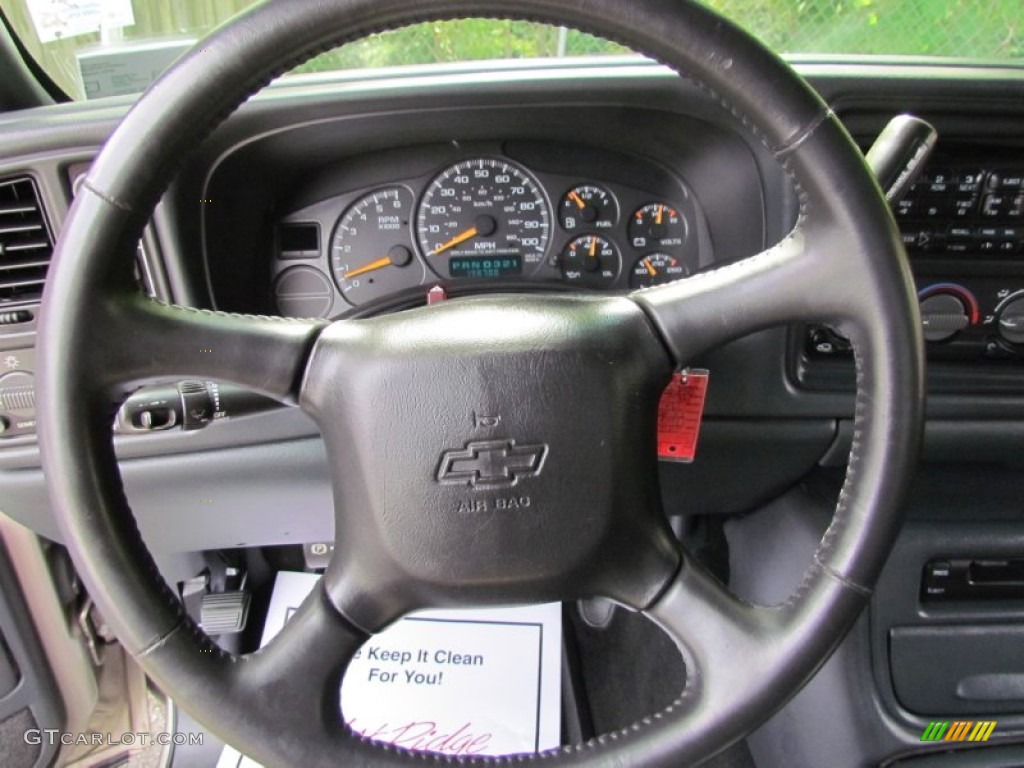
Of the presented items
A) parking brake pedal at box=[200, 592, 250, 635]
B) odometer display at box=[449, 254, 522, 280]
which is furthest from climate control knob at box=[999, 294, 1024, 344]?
parking brake pedal at box=[200, 592, 250, 635]

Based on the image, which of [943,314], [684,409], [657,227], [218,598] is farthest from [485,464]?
[218,598]

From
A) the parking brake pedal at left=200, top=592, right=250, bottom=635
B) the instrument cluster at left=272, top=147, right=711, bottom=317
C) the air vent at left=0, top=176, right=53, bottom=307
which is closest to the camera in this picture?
the air vent at left=0, top=176, right=53, bottom=307

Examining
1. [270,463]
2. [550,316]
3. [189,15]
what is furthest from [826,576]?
A: [189,15]

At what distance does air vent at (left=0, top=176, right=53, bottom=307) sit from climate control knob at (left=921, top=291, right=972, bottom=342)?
977 millimetres

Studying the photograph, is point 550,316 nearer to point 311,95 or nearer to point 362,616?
point 362,616

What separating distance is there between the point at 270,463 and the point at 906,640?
31.6 inches

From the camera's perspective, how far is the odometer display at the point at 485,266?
3.49ft

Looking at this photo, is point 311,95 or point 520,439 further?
point 311,95

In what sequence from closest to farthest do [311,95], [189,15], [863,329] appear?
[863,329], [311,95], [189,15]

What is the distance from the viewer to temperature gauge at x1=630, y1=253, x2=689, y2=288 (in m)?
1.08

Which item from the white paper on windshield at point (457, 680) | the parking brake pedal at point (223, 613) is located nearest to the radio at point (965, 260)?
the white paper on windshield at point (457, 680)

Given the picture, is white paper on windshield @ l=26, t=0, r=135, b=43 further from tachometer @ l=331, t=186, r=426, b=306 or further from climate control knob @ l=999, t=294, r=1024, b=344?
climate control knob @ l=999, t=294, r=1024, b=344

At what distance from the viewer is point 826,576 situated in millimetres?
654

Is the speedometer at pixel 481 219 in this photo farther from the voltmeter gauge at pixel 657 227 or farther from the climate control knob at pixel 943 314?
the climate control knob at pixel 943 314
